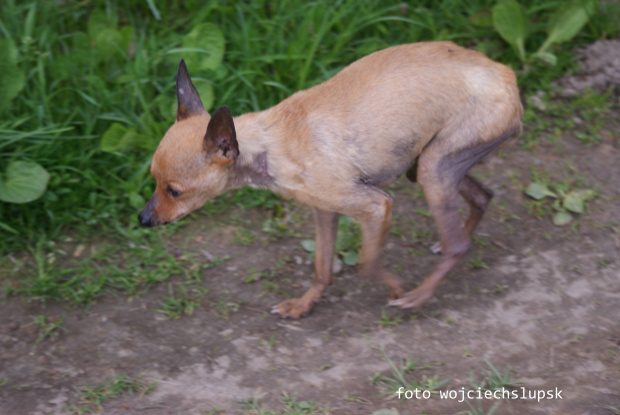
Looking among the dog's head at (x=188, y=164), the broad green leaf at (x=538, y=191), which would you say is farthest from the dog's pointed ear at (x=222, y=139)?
the broad green leaf at (x=538, y=191)

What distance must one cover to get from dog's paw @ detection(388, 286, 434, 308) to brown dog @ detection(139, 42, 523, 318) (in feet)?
0.99

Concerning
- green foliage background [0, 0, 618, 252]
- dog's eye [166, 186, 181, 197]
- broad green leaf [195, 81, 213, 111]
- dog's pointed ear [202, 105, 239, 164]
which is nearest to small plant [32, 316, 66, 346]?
green foliage background [0, 0, 618, 252]

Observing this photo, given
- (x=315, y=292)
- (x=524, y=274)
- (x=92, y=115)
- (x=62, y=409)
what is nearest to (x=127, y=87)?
(x=92, y=115)

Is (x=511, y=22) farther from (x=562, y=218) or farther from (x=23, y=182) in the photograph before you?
(x=23, y=182)

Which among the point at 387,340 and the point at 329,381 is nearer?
the point at 329,381

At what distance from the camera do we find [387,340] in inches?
177

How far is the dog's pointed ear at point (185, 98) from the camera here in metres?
4.37

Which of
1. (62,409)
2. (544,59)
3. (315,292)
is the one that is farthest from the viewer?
(544,59)

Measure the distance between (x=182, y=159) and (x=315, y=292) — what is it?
1.43 meters

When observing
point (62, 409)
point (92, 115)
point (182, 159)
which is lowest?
point (62, 409)

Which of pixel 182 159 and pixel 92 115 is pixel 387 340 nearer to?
pixel 182 159

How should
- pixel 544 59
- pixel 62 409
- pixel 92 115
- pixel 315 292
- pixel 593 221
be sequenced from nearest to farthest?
pixel 62 409, pixel 315 292, pixel 593 221, pixel 92 115, pixel 544 59

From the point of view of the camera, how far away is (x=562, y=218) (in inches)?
213

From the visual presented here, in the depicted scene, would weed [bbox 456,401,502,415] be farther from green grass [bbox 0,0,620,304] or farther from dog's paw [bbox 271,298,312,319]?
green grass [bbox 0,0,620,304]
